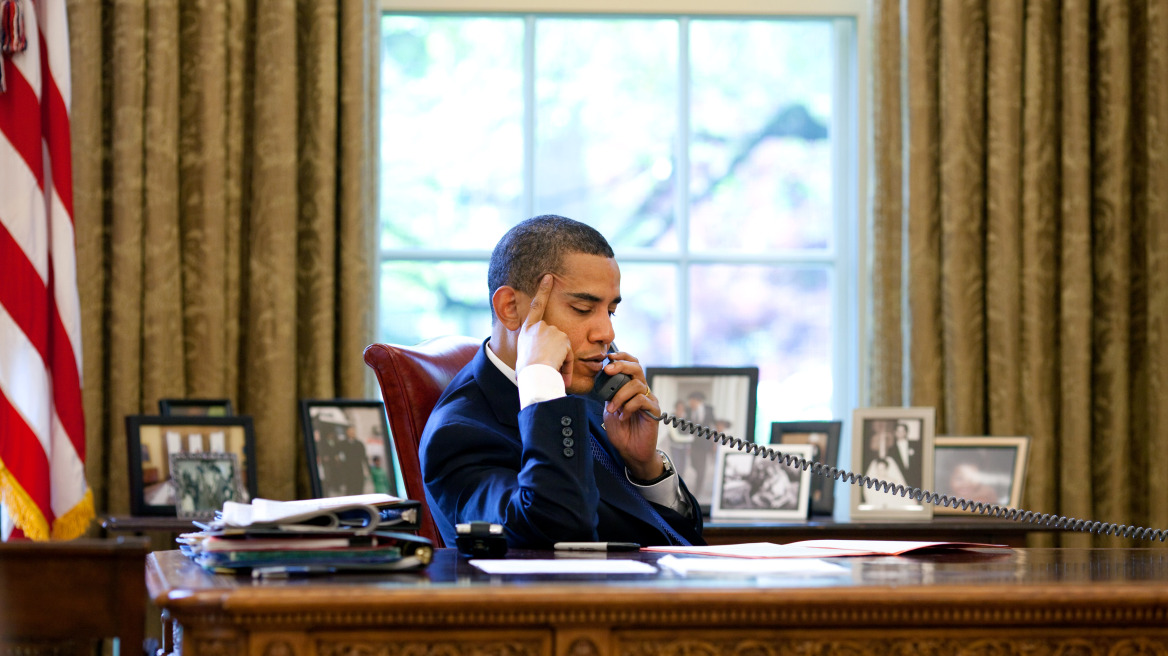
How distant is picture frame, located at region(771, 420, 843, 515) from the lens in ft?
11.1

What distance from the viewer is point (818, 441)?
3414mm

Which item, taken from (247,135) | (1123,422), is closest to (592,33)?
(247,135)

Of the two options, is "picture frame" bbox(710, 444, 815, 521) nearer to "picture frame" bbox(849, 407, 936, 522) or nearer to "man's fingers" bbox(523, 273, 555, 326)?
"picture frame" bbox(849, 407, 936, 522)

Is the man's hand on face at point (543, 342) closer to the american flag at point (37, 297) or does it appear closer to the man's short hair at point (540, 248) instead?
the man's short hair at point (540, 248)

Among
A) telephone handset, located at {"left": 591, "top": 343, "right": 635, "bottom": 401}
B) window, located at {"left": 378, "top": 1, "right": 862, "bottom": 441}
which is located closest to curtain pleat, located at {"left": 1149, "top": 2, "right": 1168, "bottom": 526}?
window, located at {"left": 378, "top": 1, "right": 862, "bottom": 441}

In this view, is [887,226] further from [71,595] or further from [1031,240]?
[71,595]

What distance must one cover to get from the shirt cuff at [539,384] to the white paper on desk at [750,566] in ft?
1.27

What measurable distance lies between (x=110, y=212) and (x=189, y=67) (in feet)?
1.61

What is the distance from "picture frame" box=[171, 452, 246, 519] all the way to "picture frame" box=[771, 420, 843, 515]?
1518mm

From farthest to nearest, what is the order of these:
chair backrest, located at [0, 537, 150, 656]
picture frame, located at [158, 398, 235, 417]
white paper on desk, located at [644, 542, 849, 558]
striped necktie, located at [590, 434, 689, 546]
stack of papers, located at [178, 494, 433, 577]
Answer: picture frame, located at [158, 398, 235, 417] → striped necktie, located at [590, 434, 689, 546] → white paper on desk, located at [644, 542, 849, 558] → chair backrest, located at [0, 537, 150, 656] → stack of papers, located at [178, 494, 433, 577]

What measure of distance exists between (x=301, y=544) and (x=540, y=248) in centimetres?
92

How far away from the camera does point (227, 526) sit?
1.44m

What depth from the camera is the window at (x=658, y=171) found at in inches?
150

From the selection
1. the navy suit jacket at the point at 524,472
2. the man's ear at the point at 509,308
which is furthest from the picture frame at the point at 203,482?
the man's ear at the point at 509,308
